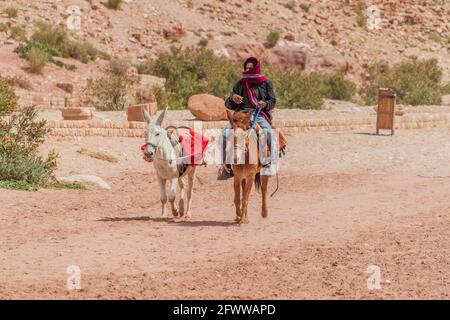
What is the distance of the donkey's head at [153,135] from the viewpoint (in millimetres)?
13867

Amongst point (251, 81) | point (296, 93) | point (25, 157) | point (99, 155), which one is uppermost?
point (251, 81)

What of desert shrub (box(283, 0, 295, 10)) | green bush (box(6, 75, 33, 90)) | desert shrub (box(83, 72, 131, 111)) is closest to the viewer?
desert shrub (box(83, 72, 131, 111))

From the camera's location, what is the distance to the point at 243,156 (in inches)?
548

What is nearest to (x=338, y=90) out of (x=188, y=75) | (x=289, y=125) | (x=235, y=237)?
(x=188, y=75)

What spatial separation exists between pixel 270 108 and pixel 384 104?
11.8 metres

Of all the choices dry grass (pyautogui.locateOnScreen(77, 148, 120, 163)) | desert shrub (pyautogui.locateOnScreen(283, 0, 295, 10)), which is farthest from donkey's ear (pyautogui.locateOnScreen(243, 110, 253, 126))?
desert shrub (pyautogui.locateOnScreen(283, 0, 295, 10))

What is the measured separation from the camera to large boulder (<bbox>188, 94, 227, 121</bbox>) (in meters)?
25.2

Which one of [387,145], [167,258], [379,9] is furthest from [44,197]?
[379,9]

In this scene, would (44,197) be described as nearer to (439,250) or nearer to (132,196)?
(132,196)

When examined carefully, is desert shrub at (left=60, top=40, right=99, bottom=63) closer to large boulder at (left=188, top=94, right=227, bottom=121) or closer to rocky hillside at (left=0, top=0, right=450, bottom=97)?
rocky hillside at (left=0, top=0, right=450, bottom=97)

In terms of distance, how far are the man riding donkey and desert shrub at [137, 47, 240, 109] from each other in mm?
15608

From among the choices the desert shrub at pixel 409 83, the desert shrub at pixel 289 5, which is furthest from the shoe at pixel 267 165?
the desert shrub at pixel 289 5

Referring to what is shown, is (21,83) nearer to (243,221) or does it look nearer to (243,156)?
(243,221)

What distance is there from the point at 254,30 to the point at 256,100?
37542 mm
